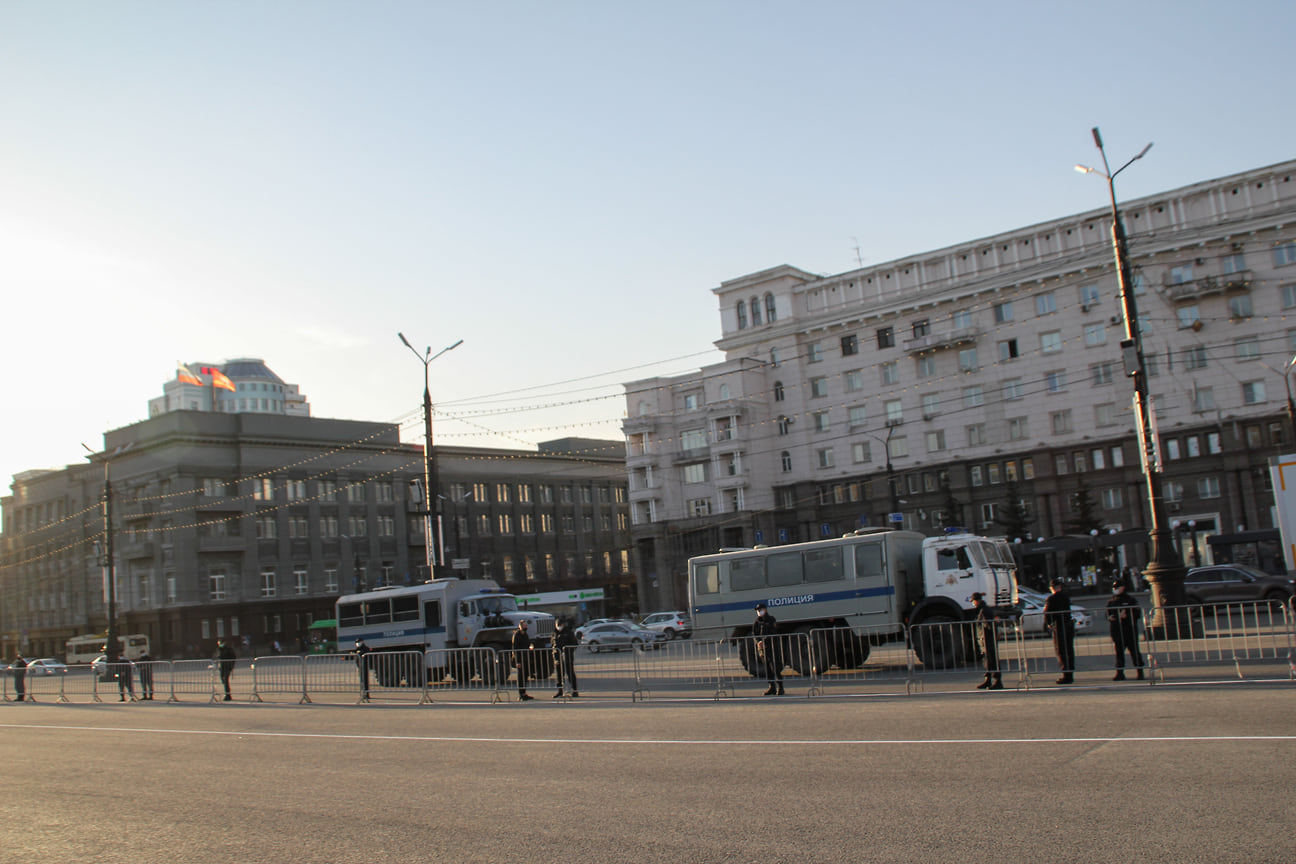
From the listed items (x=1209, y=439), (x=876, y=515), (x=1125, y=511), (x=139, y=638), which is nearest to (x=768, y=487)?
(x=876, y=515)

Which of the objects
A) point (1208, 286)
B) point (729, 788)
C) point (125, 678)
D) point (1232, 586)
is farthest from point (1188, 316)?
point (729, 788)

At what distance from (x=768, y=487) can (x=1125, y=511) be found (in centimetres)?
2397

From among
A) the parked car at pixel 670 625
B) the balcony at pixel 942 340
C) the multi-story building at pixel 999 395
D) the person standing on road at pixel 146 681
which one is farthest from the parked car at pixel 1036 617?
the balcony at pixel 942 340

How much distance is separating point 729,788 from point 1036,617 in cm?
1708

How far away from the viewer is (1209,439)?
184 feet

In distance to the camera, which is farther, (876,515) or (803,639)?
(876,515)

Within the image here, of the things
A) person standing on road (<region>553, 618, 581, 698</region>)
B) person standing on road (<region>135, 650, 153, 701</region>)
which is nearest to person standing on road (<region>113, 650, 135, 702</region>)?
person standing on road (<region>135, 650, 153, 701</region>)

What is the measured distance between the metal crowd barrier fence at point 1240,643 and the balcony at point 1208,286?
45755 mm

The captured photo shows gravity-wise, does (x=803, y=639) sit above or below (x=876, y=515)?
below

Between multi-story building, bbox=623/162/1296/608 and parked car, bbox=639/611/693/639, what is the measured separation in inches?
447

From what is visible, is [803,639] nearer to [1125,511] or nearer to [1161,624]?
[1161,624]

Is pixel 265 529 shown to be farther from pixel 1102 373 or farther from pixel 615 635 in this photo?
pixel 1102 373

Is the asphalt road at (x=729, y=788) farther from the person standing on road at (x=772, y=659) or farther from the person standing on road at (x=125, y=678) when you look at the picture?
the person standing on road at (x=125, y=678)

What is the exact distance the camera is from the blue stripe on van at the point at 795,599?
22.5 m
